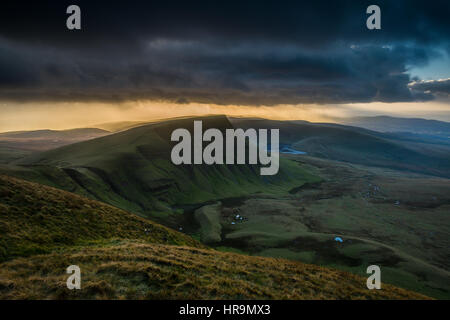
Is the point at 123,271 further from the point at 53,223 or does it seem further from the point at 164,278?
the point at 53,223

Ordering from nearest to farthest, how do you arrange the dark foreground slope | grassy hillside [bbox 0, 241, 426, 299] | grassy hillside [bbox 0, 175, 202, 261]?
grassy hillside [bbox 0, 241, 426, 299] → the dark foreground slope → grassy hillside [bbox 0, 175, 202, 261]

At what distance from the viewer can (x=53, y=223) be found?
32312 millimetres

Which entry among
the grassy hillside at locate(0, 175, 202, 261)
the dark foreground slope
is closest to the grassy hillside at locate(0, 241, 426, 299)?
the dark foreground slope

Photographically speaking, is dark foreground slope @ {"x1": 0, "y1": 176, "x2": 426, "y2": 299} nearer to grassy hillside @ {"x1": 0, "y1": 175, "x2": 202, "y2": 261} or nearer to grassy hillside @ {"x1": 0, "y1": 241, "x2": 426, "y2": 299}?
grassy hillside @ {"x1": 0, "y1": 241, "x2": 426, "y2": 299}

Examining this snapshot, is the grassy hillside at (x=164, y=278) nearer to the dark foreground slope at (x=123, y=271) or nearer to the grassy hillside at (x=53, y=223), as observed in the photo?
the dark foreground slope at (x=123, y=271)

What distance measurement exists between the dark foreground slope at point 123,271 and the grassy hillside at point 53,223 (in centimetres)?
11

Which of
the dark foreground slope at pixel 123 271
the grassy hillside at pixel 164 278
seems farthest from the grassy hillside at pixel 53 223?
the grassy hillside at pixel 164 278

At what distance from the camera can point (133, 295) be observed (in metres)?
17.5

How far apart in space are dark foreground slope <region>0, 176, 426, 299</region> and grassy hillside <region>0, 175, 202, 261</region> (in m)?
0.11

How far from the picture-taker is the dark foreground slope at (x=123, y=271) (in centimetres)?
1819

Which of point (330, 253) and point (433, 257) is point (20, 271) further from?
point (433, 257)

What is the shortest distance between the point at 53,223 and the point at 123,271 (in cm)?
1864

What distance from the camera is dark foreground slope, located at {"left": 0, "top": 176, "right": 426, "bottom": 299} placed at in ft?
59.7
